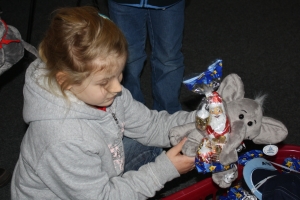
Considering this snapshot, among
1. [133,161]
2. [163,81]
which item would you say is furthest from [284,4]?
[133,161]

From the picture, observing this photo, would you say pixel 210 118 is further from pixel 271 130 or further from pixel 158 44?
pixel 158 44

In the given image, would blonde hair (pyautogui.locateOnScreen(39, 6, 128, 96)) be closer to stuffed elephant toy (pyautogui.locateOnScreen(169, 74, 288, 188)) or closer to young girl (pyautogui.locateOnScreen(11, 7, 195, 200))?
young girl (pyautogui.locateOnScreen(11, 7, 195, 200))

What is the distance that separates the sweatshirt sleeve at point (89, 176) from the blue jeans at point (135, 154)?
5.2 inches

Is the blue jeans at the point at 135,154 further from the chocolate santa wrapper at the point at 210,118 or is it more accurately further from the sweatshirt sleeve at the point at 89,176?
the chocolate santa wrapper at the point at 210,118

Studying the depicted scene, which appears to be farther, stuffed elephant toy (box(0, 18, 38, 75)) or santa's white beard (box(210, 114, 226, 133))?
stuffed elephant toy (box(0, 18, 38, 75))

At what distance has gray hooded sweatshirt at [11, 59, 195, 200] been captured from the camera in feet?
2.74

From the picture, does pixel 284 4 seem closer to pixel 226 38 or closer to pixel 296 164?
pixel 226 38

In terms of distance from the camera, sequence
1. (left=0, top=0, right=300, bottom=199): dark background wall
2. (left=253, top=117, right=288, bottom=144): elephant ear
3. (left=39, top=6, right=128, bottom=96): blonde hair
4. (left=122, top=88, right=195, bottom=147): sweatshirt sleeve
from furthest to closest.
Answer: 1. (left=0, top=0, right=300, bottom=199): dark background wall
2. (left=122, top=88, right=195, bottom=147): sweatshirt sleeve
3. (left=253, top=117, right=288, bottom=144): elephant ear
4. (left=39, top=6, right=128, bottom=96): blonde hair

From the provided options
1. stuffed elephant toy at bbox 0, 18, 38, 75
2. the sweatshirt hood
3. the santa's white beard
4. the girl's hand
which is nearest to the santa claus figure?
the santa's white beard

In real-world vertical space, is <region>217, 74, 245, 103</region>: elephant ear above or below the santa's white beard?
above

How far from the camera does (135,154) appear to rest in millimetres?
1126

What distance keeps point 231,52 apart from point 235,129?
3.67 ft

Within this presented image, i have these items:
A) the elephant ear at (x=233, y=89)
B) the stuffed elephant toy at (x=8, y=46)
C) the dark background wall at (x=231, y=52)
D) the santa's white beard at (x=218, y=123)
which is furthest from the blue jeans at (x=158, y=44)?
the santa's white beard at (x=218, y=123)

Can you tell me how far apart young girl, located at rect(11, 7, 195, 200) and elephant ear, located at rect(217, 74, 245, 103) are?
17 centimetres
